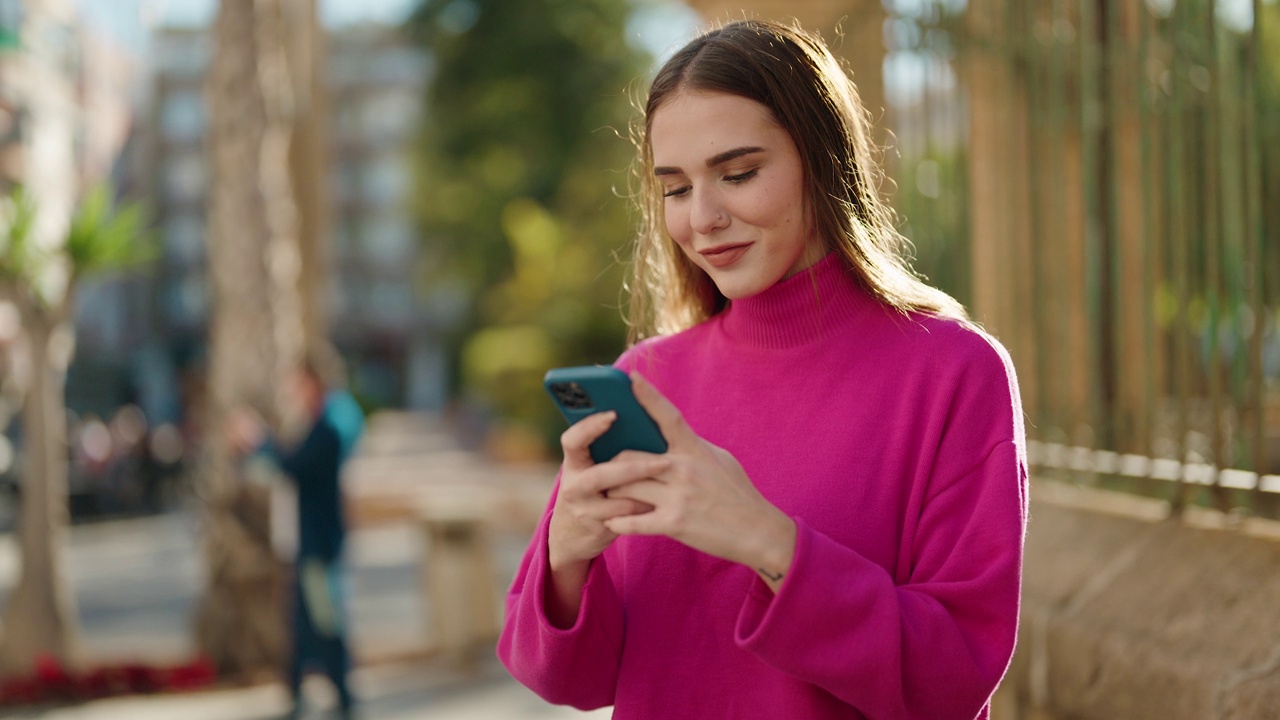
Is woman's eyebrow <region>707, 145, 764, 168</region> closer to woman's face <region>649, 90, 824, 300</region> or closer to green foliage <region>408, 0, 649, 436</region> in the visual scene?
woman's face <region>649, 90, 824, 300</region>

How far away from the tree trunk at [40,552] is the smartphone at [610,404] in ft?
25.6

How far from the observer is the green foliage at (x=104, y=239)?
8227 millimetres

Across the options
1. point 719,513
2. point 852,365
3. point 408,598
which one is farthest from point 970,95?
point 408,598

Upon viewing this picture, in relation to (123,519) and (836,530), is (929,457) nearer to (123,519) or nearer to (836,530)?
(836,530)

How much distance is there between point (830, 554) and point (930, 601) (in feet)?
0.51

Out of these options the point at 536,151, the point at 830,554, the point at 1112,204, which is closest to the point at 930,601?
the point at 830,554

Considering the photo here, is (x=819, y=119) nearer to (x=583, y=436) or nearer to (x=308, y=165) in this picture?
(x=583, y=436)

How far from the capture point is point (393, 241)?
76.0 metres

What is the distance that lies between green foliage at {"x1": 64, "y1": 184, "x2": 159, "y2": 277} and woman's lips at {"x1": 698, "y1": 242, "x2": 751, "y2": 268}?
733cm

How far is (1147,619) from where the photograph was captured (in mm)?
2303

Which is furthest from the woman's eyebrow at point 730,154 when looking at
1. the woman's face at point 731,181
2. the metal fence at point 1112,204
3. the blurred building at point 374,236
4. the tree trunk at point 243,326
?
the blurred building at point 374,236

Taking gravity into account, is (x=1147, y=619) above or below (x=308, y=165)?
below

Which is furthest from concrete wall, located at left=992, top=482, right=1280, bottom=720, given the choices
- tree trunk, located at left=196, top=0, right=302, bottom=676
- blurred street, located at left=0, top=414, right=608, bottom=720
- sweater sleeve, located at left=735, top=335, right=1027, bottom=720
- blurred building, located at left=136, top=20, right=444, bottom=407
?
blurred building, located at left=136, top=20, right=444, bottom=407

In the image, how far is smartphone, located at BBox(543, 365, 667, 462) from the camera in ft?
4.61
